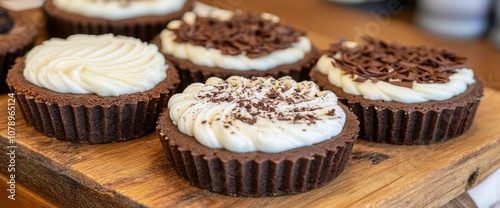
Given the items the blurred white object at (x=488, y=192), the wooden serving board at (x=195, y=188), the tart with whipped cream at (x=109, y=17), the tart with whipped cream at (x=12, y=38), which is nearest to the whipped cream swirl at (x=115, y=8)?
the tart with whipped cream at (x=109, y=17)

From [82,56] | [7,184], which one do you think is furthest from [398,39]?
[7,184]

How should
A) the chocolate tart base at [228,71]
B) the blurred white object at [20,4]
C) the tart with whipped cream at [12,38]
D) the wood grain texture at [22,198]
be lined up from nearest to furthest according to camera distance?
1. the wood grain texture at [22,198]
2. the chocolate tart base at [228,71]
3. the tart with whipped cream at [12,38]
4. the blurred white object at [20,4]

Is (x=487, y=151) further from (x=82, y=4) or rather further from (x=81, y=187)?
(x=82, y=4)

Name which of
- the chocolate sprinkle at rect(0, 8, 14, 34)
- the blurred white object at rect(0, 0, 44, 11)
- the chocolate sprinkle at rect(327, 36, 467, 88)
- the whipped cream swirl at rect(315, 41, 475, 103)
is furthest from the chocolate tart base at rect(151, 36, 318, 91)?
the blurred white object at rect(0, 0, 44, 11)

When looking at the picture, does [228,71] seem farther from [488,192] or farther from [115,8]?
[488,192]

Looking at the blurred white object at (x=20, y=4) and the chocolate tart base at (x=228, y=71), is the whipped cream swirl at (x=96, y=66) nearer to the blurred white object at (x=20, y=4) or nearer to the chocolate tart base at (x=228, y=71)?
the chocolate tart base at (x=228, y=71)

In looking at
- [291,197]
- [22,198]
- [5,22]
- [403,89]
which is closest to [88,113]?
[22,198]
